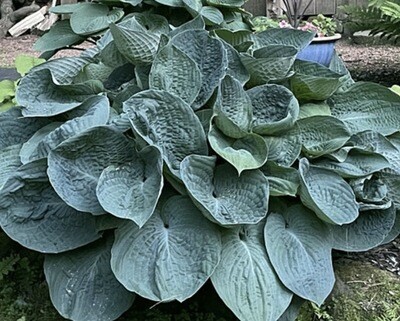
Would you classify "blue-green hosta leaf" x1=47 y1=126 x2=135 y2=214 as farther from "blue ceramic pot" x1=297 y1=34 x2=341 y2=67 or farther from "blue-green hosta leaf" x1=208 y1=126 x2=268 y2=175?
"blue ceramic pot" x1=297 y1=34 x2=341 y2=67

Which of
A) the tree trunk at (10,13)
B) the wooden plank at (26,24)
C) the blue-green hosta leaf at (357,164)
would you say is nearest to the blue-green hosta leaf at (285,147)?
the blue-green hosta leaf at (357,164)

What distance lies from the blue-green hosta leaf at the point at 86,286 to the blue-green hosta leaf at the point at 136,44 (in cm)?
61

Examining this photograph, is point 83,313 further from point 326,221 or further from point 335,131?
→ point 335,131

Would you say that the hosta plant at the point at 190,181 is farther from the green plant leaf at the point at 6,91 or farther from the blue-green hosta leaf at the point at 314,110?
the green plant leaf at the point at 6,91

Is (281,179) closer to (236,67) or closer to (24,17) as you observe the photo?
(236,67)

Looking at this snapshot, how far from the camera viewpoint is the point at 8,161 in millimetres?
1768

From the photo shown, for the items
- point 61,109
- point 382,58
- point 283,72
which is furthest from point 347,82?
point 382,58

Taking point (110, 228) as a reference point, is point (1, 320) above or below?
below

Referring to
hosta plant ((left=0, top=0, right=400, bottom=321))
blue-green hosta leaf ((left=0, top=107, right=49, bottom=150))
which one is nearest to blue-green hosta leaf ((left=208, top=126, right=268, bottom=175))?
hosta plant ((left=0, top=0, right=400, bottom=321))

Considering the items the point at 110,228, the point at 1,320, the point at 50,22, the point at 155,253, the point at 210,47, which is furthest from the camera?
the point at 50,22

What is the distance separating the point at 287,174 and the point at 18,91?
34.6 inches

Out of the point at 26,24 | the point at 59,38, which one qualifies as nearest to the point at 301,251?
the point at 59,38

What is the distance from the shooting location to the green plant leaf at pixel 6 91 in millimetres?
2221

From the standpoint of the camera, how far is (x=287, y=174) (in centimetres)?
166
